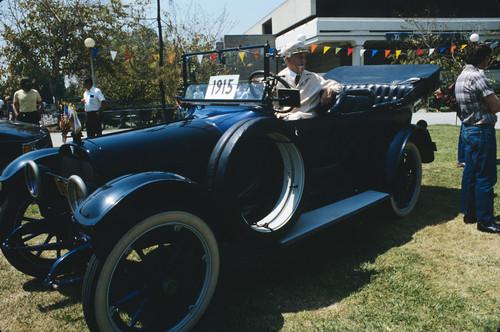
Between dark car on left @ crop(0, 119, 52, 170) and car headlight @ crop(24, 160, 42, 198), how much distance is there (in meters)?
2.70

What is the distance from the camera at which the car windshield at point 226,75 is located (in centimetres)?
321

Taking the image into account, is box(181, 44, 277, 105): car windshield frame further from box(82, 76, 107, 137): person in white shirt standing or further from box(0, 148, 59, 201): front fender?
box(82, 76, 107, 137): person in white shirt standing

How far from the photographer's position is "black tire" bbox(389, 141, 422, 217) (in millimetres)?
4094

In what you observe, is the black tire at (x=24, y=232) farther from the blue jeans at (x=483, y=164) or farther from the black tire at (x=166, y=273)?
the blue jeans at (x=483, y=164)

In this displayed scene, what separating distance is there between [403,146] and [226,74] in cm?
196

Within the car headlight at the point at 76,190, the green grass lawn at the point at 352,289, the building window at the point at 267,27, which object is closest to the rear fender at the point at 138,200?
the car headlight at the point at 76,190

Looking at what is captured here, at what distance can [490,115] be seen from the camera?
380cm

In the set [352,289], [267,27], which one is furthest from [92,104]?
[267,27]

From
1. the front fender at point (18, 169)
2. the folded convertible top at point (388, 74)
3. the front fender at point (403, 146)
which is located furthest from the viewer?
the folded convertible top at point (388, 74)

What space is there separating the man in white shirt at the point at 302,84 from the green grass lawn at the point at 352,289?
1234mm

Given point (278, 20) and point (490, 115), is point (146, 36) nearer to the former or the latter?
point (490, 115)

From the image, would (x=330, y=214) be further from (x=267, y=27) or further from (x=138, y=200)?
(x=267, y=27)

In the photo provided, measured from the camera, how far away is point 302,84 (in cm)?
363

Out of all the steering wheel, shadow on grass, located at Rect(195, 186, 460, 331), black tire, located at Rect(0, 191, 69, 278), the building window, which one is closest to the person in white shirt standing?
black tire, located at Rect(0, 191, 69, 278)
